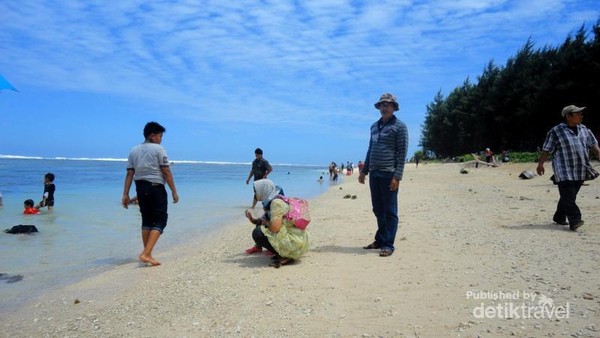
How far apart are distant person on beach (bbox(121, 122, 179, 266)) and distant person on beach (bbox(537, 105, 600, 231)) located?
5.51 m

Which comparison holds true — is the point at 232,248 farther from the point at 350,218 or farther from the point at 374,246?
the point at 350,218

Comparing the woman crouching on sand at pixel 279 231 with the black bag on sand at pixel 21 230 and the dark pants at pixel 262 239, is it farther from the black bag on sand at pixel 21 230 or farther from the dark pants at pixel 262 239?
the black bag on sand at pixel 21 230

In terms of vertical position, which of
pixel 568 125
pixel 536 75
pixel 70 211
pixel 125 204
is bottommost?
pixel 70 211

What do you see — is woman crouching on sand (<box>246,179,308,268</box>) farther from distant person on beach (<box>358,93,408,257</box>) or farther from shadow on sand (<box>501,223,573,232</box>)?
shadow on sand (<box>501,223,573,232</box>)

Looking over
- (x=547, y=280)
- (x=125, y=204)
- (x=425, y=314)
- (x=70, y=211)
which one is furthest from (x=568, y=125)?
(x=70, y=211)

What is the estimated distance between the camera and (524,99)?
30.8 meters

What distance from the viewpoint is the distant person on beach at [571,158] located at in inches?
219

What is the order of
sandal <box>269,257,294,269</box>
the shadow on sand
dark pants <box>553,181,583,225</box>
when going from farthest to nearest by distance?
the shadow on sand, dark pants <box>553,181,583,225</box>, sandal <box>269,257,294,269</box>

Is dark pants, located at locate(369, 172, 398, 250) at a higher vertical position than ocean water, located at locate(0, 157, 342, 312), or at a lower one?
higher

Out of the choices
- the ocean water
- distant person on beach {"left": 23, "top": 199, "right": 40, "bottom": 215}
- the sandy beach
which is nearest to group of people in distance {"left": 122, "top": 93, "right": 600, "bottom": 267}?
the sandy beach

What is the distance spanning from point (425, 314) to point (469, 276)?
40.6 inches

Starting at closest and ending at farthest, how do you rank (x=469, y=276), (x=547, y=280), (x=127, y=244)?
1. (x=547, y=280)
2. (x=469, y=276)
3. (x=127, y=244)

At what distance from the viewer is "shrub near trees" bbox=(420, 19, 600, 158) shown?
2570 cm

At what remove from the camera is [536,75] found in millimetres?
30906
